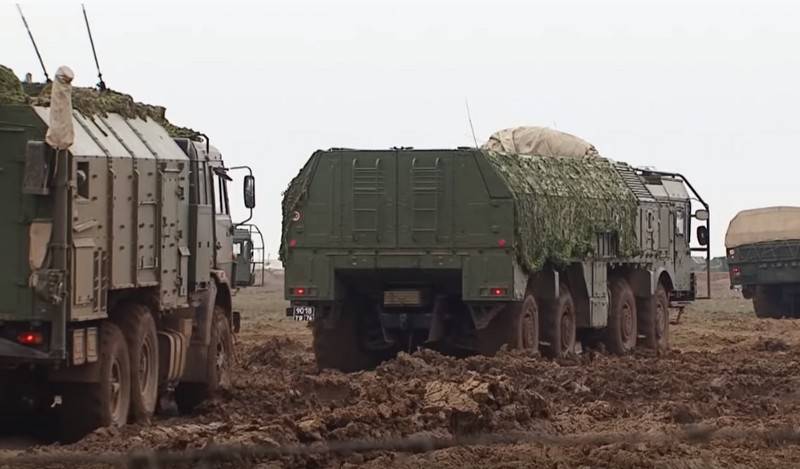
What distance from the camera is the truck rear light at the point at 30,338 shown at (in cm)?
1488

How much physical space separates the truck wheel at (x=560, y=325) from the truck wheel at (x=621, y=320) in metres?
2.08

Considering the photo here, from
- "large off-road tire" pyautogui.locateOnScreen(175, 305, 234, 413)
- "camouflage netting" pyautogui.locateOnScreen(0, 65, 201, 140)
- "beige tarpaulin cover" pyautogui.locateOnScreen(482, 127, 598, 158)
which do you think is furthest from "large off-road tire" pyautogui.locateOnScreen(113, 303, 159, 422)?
"beige tarpaulin cover" pyautogui.locateOnScreen(482, 127, 598, 158)

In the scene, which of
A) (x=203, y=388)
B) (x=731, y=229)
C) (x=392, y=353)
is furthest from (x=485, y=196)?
(x=731, y=229)

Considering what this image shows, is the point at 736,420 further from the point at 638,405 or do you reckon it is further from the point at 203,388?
the point at 203,388

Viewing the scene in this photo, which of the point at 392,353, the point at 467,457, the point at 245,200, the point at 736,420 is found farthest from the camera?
the point at 392,353

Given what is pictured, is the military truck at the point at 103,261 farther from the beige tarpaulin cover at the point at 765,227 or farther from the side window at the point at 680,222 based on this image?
the beige tarpaulin cover at the point at 765,227

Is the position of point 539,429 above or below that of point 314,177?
below

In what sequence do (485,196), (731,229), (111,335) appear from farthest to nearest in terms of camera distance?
(731,229) < (485,196) < (111,335)

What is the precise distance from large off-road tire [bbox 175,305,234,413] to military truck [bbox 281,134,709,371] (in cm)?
354

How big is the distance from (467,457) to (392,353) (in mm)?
12028

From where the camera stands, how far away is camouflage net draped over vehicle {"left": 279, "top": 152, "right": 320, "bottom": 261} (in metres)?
24.4

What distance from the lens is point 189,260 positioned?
62.8ft

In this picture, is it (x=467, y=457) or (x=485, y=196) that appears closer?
(x=467, y=457)

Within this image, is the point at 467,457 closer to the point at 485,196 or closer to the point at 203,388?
the point at 203,388
